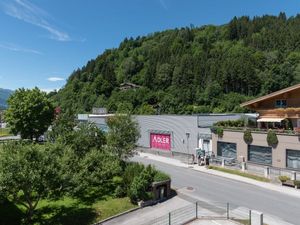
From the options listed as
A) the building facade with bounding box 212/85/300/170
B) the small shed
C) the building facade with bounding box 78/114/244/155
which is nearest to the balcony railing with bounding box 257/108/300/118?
the building facade with bounding box 212/85/300/170

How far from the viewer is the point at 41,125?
54312 mm

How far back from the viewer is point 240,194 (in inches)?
1005

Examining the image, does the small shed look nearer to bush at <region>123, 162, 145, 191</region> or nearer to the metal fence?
bush at <region>123, 162, 145, 191</region>

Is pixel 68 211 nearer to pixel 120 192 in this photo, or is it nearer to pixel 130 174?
pixel 120 192

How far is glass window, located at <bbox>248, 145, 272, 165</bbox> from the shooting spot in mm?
34781

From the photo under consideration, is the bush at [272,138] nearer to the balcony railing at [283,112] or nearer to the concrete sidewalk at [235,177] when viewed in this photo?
the balcony railing at [283,112]

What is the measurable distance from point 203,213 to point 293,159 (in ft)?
51.2

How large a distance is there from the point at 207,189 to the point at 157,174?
4.83m

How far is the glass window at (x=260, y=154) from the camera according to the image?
3478 cm

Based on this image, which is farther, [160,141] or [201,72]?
[201,72]

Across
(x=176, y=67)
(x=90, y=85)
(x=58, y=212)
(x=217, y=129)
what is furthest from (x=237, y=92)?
(x=58, y=212)

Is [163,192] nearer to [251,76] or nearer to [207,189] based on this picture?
[207,189]

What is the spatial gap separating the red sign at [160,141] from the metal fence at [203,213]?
85.3 ft

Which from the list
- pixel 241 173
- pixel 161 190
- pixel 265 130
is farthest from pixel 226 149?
pixel 161 190
